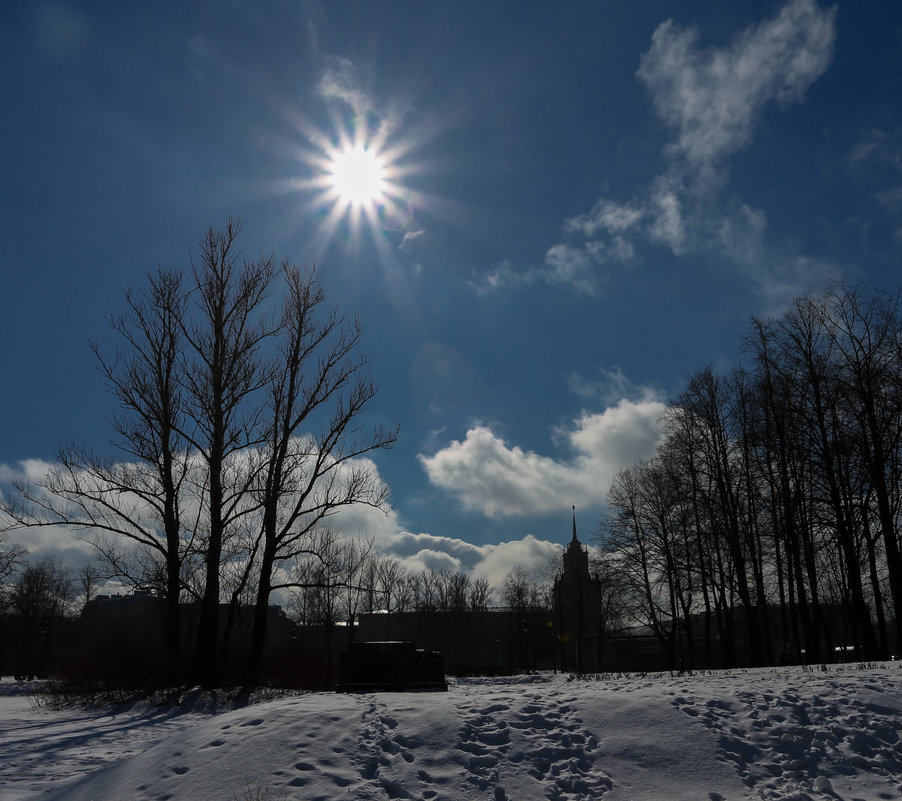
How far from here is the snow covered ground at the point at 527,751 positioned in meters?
8.05

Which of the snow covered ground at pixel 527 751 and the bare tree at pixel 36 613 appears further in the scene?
the bare tree at pixel 36 613

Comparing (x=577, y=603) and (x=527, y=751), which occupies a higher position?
(x=577, y=603)

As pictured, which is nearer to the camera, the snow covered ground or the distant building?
the snow covered ground

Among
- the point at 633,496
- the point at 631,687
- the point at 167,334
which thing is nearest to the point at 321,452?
the point at 167,334

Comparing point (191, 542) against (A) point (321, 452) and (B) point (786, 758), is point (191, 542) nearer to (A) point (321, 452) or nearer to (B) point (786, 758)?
(A) point (321, 452)

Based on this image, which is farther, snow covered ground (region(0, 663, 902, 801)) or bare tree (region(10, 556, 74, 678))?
bare tree (region(10, 556, 74, 678))

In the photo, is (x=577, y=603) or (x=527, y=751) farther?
(x=577, y=603)

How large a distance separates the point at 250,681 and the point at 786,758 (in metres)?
14.2

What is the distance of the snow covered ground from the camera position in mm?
8047

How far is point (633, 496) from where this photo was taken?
35.4 m

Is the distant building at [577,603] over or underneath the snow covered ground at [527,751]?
over

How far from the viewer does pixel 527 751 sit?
29.3 ft

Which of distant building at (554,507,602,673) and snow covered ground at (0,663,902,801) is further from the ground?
distant building at (554,507,602,673)

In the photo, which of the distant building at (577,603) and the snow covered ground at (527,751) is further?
the distant building at (577,603)
